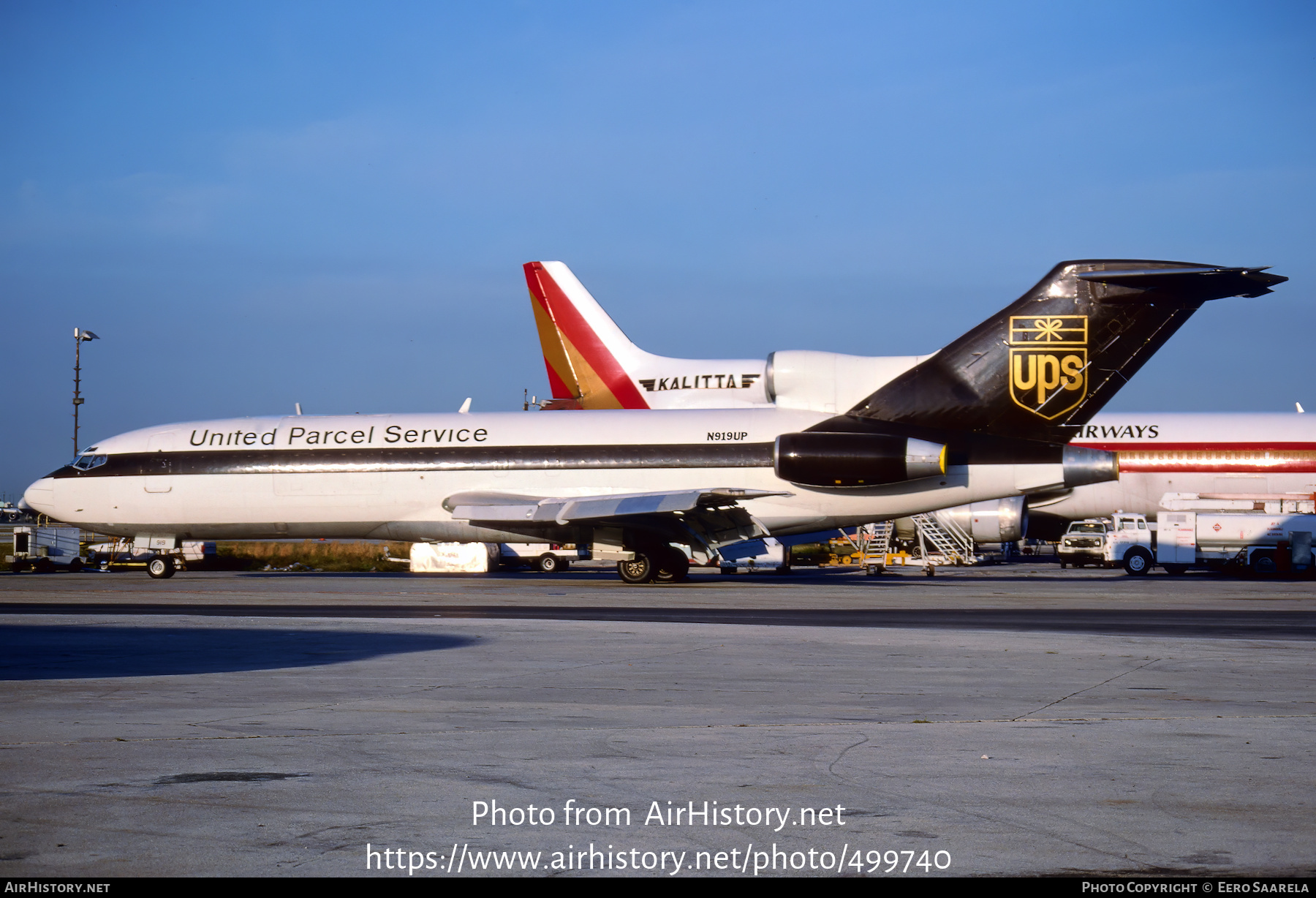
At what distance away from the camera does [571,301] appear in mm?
39344

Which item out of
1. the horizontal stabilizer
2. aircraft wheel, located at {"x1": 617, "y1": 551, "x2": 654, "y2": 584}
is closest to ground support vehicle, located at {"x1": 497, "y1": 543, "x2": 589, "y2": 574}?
aircraft wheel, located at {"x1": 617, "y1": 551, "x2": 654, "y2": 584}

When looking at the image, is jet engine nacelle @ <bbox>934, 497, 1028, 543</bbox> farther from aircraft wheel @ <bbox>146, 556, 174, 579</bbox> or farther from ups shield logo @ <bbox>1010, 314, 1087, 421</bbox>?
aircraft wheel @ <bbox>146, 556, 174, 579</bbox>

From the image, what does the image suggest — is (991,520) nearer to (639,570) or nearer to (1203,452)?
(1203,452)

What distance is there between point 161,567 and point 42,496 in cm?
433

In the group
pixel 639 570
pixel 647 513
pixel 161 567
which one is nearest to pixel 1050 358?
pixel 647 513

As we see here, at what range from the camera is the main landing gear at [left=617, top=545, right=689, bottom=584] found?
96.0 feet

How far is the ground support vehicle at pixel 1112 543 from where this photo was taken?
3644 cm

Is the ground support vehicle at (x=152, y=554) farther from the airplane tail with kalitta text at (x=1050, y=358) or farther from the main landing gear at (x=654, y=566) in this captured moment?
the airplane tail with kalitta text at (x=1050, y=358)

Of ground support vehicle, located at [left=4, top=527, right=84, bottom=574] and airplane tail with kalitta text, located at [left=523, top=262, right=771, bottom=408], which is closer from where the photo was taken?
airplane tail with kalitta text, located at [left=523, top=262, right=771, bottom=408]

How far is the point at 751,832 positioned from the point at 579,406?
34496 mm

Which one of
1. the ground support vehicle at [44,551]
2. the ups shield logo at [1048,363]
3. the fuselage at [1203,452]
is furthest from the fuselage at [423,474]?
the fuselage at [1203,452]

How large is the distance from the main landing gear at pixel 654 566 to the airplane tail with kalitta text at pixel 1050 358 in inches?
214

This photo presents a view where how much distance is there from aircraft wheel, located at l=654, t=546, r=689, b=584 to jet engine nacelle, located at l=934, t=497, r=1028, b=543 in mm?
12588
